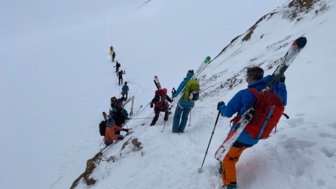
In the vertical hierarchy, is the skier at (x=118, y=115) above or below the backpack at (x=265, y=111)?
below

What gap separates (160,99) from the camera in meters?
11.6

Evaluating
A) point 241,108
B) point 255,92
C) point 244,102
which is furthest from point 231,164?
point 255,92

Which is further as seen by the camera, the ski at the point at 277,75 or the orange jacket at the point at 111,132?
the orange jacket at the point at 111,132

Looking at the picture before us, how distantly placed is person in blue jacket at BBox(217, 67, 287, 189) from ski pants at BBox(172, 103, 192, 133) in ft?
12.2

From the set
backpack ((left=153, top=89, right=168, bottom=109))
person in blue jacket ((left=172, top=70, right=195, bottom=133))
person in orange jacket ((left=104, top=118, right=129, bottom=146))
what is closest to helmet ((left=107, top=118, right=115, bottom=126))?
person in orange jacket ((left=104, top=118, right=129, bottom=146))

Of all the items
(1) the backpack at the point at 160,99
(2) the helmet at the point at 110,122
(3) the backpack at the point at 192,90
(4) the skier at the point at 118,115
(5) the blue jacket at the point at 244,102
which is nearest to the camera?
(5) the blue jacket at the point at 244,102

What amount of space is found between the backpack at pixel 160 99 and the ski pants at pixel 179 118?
2.43 meters

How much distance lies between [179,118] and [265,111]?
4.63m

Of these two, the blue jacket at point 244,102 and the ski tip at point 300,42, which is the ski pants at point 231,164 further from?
the ski tip at point 300,42

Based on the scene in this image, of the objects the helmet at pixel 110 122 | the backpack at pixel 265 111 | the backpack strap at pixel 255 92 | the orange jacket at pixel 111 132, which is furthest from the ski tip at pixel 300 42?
the orange jacket at pixel 111 132

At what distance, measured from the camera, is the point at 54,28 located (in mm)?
100750

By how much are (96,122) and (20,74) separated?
→ 24.3m

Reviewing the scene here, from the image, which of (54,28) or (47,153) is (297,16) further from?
(54,28)

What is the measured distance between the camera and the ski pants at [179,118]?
29.4ft
